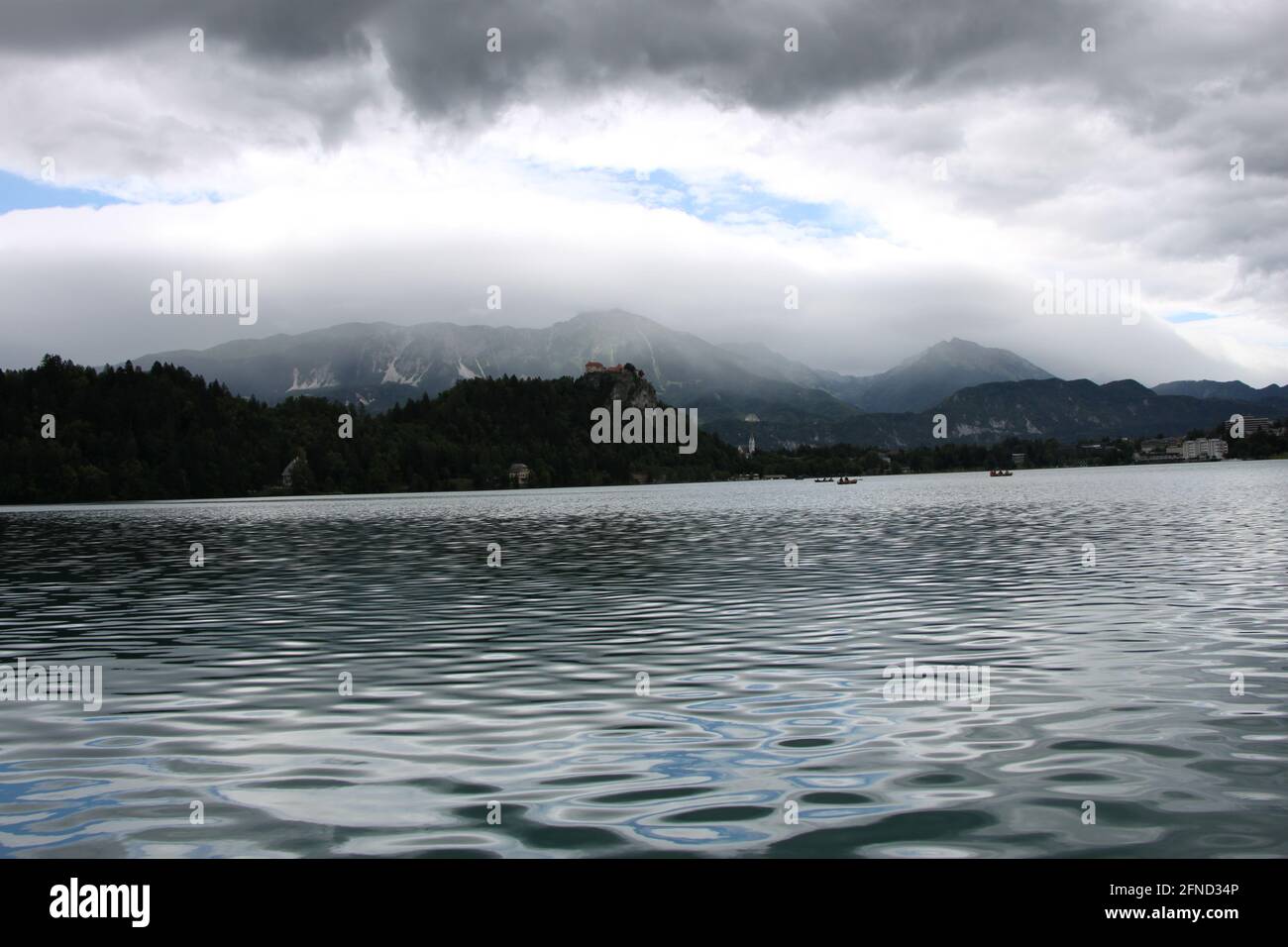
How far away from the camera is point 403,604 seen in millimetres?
41250

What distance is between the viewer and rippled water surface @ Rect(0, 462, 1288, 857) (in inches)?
547

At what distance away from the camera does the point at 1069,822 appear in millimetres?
13820

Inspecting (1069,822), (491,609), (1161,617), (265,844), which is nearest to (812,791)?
(1069,822)

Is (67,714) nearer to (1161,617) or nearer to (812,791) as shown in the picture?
(812,791)

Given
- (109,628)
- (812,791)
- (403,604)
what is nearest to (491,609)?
(403,604)

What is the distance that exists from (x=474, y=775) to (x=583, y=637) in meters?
15.1

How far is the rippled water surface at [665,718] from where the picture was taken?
45.6ft

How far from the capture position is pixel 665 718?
20312 millimetres

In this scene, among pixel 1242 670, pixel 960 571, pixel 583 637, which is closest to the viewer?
pixel 1242 670

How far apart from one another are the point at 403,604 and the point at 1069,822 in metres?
31.2

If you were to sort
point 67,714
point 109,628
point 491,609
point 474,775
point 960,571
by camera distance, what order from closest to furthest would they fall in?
point 474,775
point 67,714
point 109,628
point 491,609
point 960,571
